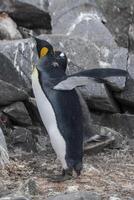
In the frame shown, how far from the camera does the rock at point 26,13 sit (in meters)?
7.21

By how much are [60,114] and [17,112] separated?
1065 millimetres

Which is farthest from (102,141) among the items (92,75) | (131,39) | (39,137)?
(131,39)

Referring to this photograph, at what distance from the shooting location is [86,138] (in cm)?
592

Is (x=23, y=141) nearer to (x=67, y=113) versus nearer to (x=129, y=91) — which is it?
(x=67, y=113)

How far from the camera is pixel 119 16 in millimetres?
7418

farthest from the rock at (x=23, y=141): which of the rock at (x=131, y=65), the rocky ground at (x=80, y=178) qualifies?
the rock at (x=131, y=65)

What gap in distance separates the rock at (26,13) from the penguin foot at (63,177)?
7.90 ft

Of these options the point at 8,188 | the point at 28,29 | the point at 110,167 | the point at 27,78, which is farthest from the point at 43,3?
the point at 8,188

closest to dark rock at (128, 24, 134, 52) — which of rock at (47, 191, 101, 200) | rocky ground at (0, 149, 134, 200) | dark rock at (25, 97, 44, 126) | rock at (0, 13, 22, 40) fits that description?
rock at (0, 13, 22, 40)

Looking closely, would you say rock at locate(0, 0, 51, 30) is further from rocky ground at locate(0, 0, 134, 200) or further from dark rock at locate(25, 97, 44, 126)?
dark rock at locate(25, 97, 44, 126)

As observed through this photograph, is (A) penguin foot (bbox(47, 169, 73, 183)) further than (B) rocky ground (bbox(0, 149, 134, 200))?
Yes

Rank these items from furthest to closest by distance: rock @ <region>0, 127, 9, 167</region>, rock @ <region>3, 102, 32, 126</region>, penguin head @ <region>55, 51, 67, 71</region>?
rock @ <region>3, 102, 32, 126</region>, penguin head @ <region>55, 51, 67, 71</region>, rock @ <region>0, 127, 9, 167</region>

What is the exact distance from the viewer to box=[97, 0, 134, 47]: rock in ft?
24.2

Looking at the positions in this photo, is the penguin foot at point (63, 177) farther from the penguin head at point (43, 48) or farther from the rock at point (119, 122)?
the rock at point (119, 122)
